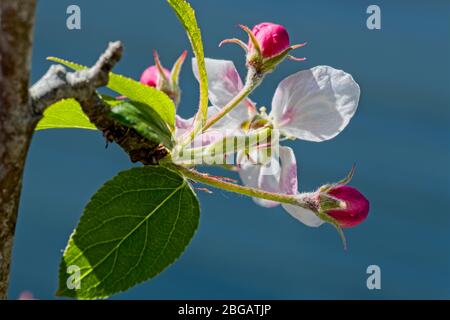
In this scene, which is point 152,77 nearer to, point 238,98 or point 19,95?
point 238,98

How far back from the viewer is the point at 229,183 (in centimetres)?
58

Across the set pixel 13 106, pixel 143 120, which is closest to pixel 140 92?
pixel 143 120

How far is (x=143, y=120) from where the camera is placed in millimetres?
515

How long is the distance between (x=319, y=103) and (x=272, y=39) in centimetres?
6

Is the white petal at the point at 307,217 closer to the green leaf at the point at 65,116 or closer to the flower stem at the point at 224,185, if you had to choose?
the flower stem at the point at 224,185

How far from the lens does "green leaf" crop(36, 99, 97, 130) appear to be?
56 centimetres

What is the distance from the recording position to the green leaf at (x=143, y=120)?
0.50 metres

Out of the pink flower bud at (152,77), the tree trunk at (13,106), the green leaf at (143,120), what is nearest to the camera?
the tree trunk at (13,106)

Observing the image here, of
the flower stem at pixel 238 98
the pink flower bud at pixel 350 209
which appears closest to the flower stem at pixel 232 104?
the flower stem at pixel 238 98

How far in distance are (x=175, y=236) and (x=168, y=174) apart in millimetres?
48

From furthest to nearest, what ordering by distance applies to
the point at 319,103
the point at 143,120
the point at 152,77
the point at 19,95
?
the point at 152,77 < the point at 319,103 < the point at 143,120 < the point at 19,95

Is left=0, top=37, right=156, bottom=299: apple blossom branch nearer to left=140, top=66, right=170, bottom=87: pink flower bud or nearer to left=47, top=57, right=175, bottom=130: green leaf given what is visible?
left=47, top=57, right=175, bottom=130: green leaf

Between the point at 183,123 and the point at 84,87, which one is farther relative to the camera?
the point at 183,123

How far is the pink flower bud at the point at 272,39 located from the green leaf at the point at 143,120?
115 millimetres
